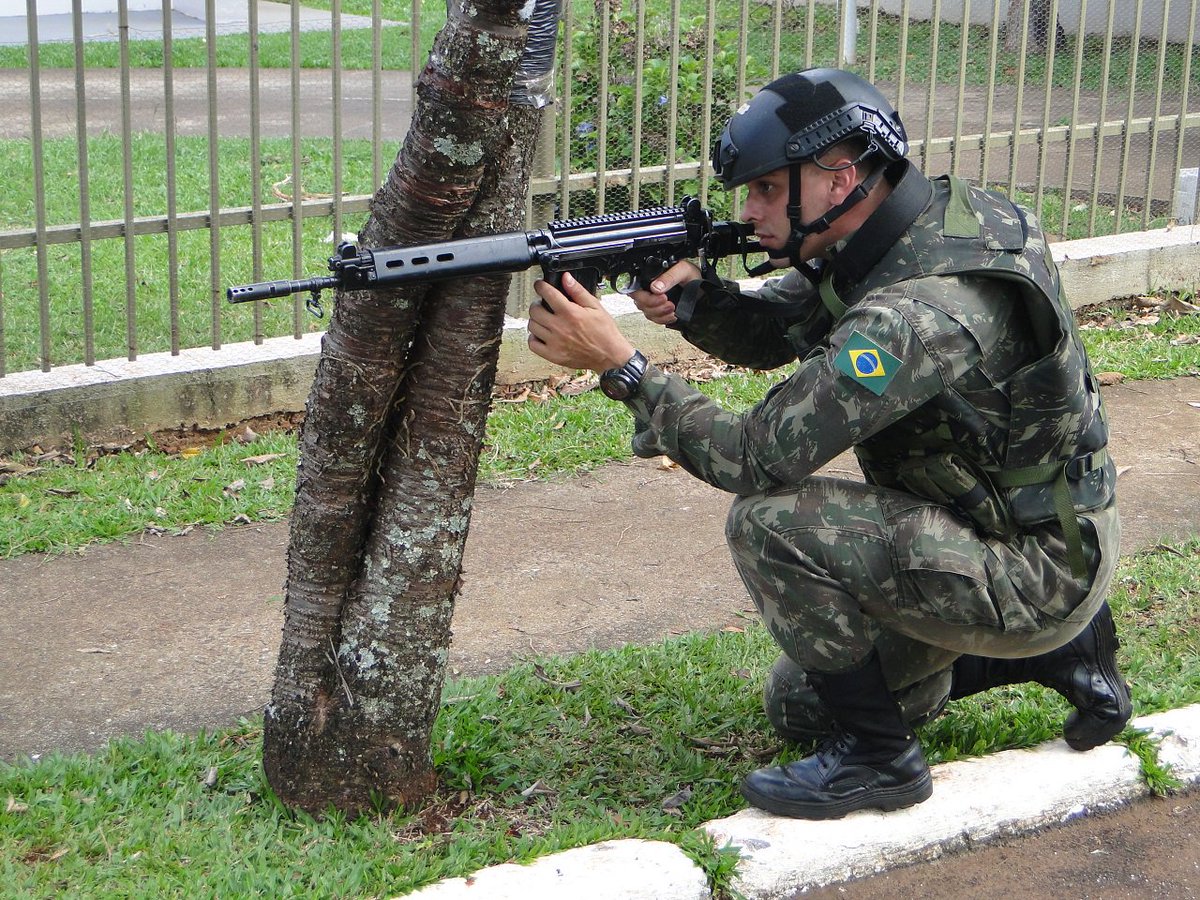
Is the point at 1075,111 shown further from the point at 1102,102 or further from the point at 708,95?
the point at 708,95

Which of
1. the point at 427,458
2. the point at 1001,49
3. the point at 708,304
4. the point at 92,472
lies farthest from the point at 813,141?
the point at 1001,49

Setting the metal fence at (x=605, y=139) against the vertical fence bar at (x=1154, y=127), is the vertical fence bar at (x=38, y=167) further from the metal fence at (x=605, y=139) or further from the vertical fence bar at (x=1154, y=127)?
the vertical fence bar at (x=1154, y=127)

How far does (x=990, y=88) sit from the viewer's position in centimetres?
728

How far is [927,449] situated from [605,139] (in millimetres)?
3557

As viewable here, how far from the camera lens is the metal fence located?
5.64 m

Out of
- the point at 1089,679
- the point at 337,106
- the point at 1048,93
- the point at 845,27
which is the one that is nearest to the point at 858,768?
the point at 1089,679

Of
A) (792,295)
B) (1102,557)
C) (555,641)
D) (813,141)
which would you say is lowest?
(555,641)

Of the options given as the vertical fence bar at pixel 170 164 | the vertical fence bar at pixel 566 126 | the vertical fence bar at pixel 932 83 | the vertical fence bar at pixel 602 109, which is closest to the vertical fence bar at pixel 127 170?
the vertical fence bar at pixel 170 164

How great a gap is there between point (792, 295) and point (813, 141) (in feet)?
2.14

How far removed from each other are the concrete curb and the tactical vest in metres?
0.58

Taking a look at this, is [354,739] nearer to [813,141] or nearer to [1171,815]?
[813,141]

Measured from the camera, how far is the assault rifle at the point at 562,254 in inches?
107

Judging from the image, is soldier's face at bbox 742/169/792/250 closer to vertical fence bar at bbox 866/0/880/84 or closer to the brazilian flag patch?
the brazilian flag patch

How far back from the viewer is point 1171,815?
136 inches
